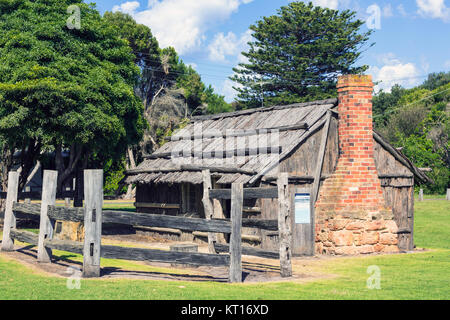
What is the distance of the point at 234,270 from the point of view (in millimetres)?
10289

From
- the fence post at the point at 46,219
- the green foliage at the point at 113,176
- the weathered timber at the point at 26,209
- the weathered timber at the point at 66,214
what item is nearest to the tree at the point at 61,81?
the weathered timber at the point at 26,209

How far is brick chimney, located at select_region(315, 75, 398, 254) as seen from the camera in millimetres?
15992

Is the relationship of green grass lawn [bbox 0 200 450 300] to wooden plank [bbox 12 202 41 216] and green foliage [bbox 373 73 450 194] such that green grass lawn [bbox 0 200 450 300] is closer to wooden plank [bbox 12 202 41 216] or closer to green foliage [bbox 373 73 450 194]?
wooden plank [bbox 12 202 41 216]

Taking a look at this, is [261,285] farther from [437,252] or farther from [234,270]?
[437,252]

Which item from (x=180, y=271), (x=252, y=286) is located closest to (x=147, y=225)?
(x=180, y=271)

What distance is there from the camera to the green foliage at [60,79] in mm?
19234

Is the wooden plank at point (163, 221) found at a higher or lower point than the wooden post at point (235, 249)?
higher

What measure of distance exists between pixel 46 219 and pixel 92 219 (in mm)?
2174

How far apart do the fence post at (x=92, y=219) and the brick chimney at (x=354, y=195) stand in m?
8.24

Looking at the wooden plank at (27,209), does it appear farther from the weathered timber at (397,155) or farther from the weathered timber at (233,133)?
the weathered timber at (397,155)

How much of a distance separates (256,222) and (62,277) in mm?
4209

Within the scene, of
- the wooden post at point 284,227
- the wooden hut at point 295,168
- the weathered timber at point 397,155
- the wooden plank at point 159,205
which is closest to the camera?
the wooden post at point 284,227

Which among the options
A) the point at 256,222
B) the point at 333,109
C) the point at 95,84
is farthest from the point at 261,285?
the point at 95,84

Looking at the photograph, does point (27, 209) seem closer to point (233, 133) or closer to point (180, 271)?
point (180, 271)
